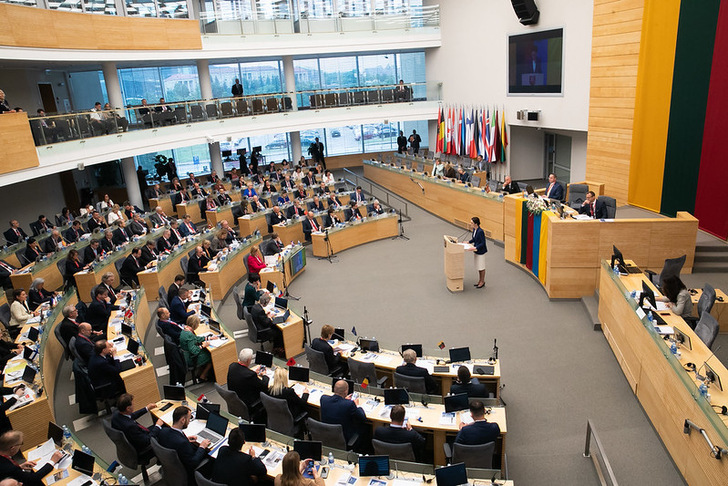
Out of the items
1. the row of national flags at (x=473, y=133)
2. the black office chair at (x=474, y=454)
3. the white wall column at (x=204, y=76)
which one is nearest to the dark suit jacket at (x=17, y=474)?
the black office chair at (x=474, y=454)

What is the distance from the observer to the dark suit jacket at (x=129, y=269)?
13188 mm

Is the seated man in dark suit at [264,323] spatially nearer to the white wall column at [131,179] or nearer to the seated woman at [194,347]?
the seated woman at [194,347]

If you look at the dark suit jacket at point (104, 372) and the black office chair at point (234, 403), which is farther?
the dark suit jacket at point (104, 372)

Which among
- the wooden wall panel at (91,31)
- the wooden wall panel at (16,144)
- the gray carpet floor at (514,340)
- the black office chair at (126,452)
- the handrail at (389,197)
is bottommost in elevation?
the gray carpet floor at (514,340)

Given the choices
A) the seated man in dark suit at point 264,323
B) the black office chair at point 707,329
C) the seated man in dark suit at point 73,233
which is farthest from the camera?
the seated man in dark suit at point 73,233

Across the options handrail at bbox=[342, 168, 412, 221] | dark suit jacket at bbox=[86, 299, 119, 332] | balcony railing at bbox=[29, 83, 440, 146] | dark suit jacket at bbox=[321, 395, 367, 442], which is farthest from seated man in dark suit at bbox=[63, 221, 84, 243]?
dark suit jacket at bbox=[321, 395, 367, 442]

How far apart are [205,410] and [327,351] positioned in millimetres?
2207

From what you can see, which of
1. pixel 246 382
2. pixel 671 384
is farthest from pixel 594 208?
pixel 246 382

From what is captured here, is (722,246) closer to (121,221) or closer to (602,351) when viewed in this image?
(602,351)

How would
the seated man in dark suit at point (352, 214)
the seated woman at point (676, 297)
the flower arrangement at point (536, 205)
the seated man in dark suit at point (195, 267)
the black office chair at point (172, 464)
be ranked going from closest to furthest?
the black office chair at point (172, 464), the seated woman at point (676, 297), the flower arrangement at point (536, 205), the seated man in dark suit at point (195, 267), the seated man in dark suit at point (352, 214)

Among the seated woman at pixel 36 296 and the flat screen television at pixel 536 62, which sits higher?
the flat screen television at pixel 536 62

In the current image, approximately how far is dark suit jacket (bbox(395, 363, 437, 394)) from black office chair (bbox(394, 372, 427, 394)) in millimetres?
54

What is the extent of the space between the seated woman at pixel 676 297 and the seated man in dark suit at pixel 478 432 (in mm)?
4257

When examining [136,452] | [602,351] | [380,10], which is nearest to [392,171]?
[380,10]
